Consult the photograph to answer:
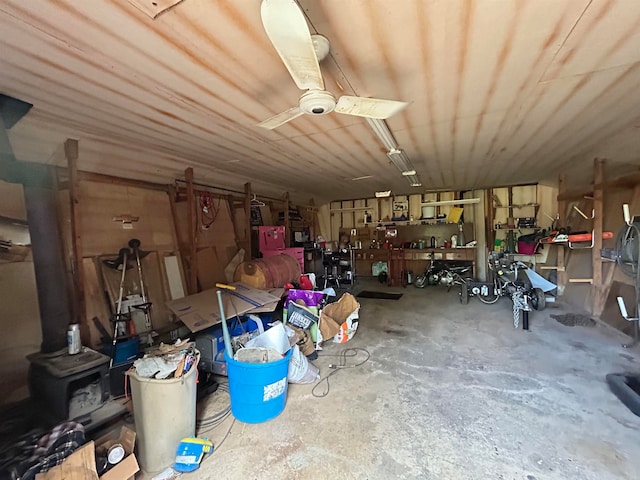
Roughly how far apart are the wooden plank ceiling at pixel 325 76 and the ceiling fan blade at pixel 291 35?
0.23m

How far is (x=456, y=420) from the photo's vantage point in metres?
2.17

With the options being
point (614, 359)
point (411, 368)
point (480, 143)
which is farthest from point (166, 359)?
point (614, 359)

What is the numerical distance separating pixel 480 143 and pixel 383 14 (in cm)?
265

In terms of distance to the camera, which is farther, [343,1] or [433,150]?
[433,150]

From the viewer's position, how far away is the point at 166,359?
1.99 m

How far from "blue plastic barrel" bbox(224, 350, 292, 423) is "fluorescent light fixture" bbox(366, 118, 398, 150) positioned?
2.16m

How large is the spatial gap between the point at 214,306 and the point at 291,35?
2.78m

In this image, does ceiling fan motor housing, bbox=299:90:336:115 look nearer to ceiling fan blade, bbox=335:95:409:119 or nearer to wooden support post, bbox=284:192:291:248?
ceiling fan blade, bbox=335:95:409:119

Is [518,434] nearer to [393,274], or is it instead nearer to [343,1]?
[343,1]

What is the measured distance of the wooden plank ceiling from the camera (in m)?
1.33

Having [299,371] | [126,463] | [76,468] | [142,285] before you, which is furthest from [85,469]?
[142,285]

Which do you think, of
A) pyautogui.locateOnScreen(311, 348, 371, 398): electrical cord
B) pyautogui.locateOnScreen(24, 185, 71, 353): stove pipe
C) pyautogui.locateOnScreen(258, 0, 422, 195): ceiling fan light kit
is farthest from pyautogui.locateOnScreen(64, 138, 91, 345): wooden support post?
pyautogui.locateOnScreen(311, 348, 371, 398): electrical cord

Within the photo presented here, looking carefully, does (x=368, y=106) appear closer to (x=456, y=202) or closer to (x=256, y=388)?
(x=256, y=388)

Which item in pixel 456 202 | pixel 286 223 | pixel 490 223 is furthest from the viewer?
pixel 456 202
